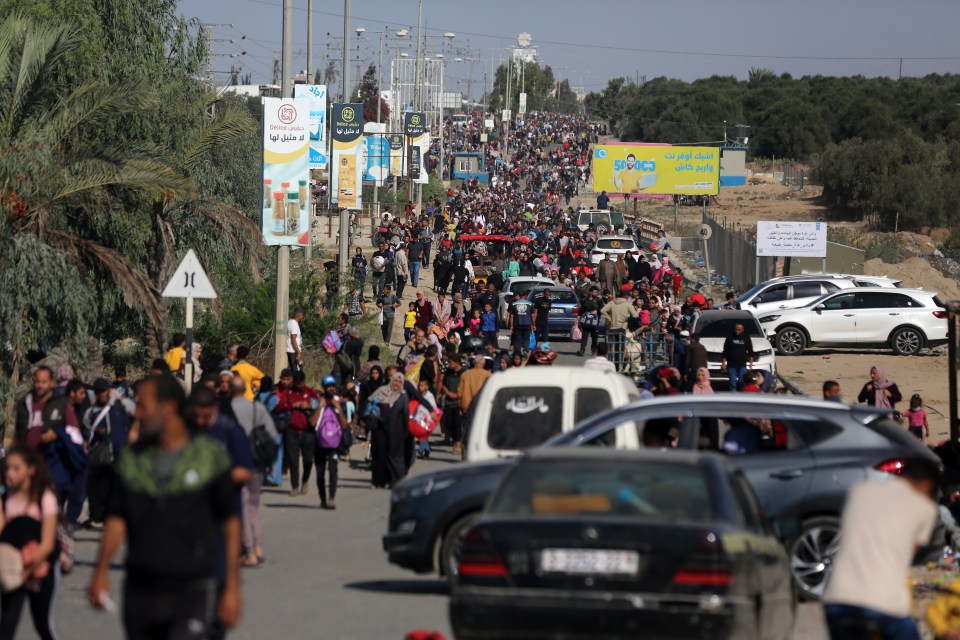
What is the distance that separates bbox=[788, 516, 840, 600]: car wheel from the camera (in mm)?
10719

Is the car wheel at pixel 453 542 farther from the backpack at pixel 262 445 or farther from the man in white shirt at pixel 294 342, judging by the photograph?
the man in white shirt at pixel 294 342

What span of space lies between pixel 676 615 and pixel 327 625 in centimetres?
356

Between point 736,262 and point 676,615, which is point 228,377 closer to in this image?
point 676,615

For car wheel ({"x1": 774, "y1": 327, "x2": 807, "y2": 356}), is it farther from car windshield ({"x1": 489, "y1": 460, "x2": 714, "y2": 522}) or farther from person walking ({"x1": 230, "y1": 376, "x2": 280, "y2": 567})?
car windshield ({"x1": 489, "y1": 460, "x2": 714, "y2": 522})

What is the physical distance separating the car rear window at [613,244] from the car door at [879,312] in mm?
17413

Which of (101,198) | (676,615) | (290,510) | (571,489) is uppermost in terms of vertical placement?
(101,198)

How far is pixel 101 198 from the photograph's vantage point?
2092cm

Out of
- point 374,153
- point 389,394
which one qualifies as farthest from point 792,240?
point 374,153

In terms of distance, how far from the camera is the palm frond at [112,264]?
20203mm

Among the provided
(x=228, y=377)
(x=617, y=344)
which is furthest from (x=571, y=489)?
(x=617, y=344)

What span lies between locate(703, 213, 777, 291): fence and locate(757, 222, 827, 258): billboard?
5.55ft

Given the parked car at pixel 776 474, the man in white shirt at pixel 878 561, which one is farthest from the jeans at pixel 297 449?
the man in white shirt at pixel 878 561

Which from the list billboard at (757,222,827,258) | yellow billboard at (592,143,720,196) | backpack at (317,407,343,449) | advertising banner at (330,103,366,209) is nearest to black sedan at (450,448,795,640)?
backpack at (317,407,343,449)

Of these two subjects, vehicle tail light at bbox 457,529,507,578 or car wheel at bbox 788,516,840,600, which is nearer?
vehicle tail light at bbox 457,529,507,578
